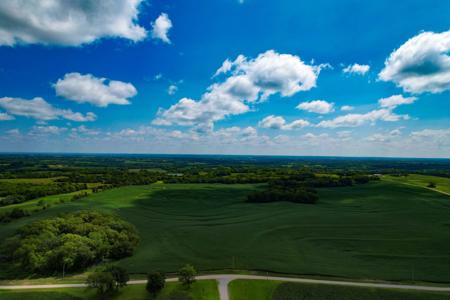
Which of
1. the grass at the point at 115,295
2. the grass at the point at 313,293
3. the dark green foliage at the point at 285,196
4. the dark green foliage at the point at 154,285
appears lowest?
the grass at the point at 115,295

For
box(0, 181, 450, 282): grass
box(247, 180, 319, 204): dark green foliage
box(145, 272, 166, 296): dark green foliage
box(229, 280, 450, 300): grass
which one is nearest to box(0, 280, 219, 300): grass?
box(145, 272, 166, 296): dark green foliage

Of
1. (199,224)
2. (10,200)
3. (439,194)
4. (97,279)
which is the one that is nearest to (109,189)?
(10,200)

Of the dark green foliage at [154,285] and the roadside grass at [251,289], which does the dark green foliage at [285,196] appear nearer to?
the roadside grass at [251,289]

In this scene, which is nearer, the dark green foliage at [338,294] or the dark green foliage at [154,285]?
the dark green foliage at [338,294]

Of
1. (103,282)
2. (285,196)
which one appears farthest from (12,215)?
(285,196)

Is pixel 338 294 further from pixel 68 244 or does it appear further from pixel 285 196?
pixel 285 196

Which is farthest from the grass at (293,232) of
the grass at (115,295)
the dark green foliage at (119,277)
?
the grass at (115,295)
